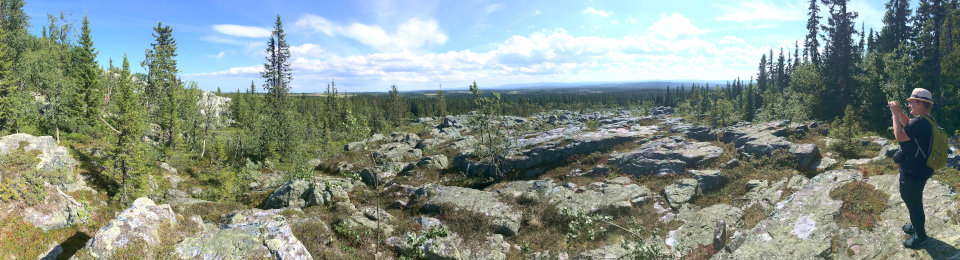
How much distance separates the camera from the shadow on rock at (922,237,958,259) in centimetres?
702

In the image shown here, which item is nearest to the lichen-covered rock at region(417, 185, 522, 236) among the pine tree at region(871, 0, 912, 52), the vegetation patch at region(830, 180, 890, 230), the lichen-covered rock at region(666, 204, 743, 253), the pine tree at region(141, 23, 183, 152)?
the lichen-covered rock at region(666, 204, 743, 253)

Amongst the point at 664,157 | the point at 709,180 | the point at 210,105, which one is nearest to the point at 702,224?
the point at 709,180

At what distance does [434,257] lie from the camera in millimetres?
13633

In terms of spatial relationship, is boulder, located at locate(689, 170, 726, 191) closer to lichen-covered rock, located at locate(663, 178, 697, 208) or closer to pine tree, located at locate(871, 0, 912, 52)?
lichen-covered rock, located at locate(663, 178, 697, 208)

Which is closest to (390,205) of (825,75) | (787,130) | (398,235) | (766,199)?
(398,235)

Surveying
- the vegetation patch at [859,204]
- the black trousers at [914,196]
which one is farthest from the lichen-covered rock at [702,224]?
the black trousers at [914,196]

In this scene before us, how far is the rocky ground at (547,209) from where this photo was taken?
9250mm

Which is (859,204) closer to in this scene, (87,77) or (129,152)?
(129,152)

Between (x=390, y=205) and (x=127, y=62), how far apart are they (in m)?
39.2

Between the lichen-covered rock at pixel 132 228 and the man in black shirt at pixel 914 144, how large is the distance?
16.9 meters

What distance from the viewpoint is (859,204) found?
37.7 feet

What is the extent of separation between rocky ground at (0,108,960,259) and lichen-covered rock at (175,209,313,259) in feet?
0.14

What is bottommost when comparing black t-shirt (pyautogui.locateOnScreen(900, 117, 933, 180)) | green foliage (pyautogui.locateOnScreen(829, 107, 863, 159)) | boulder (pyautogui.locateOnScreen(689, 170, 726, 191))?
boulder (pyautogui.locateOnScreen(689, 170, 726, 191))

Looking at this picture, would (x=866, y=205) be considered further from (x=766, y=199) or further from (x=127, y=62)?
(x=127, y=62)
